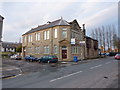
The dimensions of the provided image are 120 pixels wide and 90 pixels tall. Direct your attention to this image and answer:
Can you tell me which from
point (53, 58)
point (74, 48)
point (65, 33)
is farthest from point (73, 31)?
point (53, 58)

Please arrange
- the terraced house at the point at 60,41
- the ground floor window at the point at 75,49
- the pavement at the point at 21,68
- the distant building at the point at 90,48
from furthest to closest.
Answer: the distant building at the point at 90,48
the ground floor window at the point at 75,49
the terraced house at the point at 60,41
the pavement at the point at 21,68

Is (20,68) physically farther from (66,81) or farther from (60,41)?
(60,41)

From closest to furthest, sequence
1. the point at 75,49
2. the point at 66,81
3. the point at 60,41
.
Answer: the point at 66,81, the point at 60,41, the point at 75,49

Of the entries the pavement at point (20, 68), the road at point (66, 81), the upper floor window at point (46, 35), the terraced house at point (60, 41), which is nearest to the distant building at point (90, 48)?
the terraced house at point (60, 41)

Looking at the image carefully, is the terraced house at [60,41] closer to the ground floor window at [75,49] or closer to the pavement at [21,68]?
the ground floor window at [75,49]

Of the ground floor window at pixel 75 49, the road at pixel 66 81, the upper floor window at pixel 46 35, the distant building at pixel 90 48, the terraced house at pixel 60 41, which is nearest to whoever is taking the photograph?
the road at pixel 66 81

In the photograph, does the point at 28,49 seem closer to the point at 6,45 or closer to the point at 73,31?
the point at 73,31

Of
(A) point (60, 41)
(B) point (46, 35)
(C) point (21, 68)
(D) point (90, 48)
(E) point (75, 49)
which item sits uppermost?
(B) point (46, 35)

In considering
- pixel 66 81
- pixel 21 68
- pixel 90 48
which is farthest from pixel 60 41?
pixel 66 81

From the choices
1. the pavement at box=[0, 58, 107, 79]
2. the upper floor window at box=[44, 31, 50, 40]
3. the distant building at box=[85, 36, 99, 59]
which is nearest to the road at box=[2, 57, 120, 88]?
the pavement at box=[0, 58, 107, 79]

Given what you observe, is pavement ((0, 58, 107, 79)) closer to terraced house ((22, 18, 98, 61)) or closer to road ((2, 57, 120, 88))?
road ((2, 57, 120, 88))

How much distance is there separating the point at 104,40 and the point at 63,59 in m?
36.9

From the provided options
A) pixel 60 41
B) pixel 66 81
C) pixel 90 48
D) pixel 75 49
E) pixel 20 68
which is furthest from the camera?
pixel 90 48

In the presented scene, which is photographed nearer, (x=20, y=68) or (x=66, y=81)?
(x=66, y=81)
